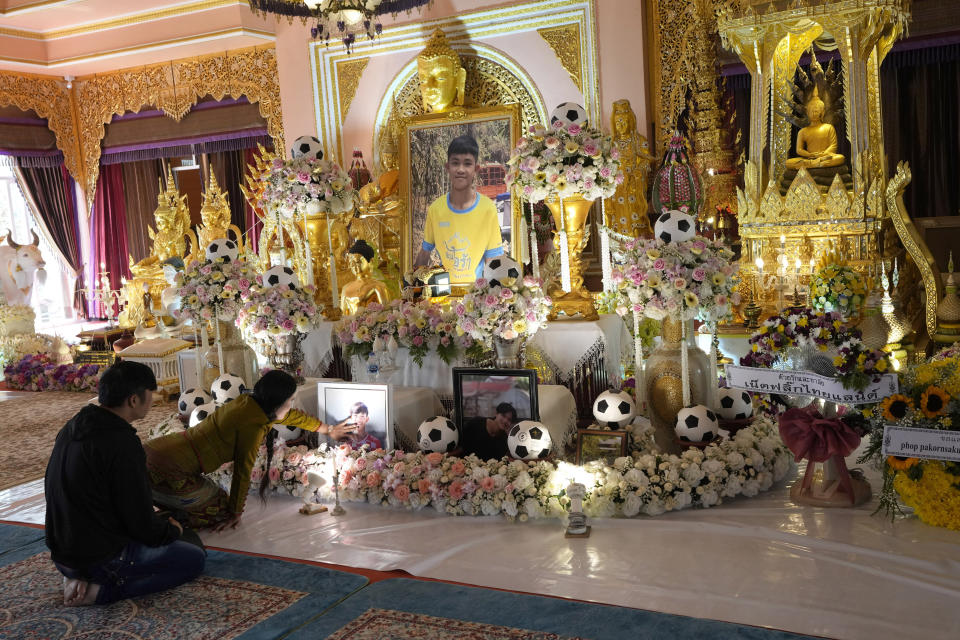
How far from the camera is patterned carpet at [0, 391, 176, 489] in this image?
20.6ft

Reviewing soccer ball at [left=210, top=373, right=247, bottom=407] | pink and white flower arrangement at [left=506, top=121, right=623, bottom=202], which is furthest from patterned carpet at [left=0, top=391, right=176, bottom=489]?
pink and white flower arrangement at [left=506, top=121, right=623, bottom=202]

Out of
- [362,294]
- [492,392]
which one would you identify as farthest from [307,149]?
[492,392]

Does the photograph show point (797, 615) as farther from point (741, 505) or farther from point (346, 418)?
point (346, 418)

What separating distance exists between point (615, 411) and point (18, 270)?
10.1 m

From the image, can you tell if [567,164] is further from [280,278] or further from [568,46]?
Result: [568,46]

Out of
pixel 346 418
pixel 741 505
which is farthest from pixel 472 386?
pixel 741 505

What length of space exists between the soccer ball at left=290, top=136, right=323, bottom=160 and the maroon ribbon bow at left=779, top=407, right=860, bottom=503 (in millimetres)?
4739

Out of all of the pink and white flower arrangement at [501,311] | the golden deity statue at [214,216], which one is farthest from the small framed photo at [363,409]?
the golden deity statue at [214,216]

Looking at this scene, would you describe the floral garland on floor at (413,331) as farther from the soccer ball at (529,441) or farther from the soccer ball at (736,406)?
the soccer ball at (736,406)

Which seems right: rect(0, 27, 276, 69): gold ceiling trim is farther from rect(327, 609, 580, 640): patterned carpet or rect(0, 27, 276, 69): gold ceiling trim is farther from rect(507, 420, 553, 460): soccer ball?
rect(327, 609, 580, 640): patterned carpet

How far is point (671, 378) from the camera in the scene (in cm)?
503

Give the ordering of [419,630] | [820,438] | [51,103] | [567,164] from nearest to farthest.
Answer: [419,630] < [820,438] < [567,164] < [51,103]

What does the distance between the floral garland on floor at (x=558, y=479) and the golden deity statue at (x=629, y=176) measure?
3.96 metres

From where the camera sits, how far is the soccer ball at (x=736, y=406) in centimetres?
507
